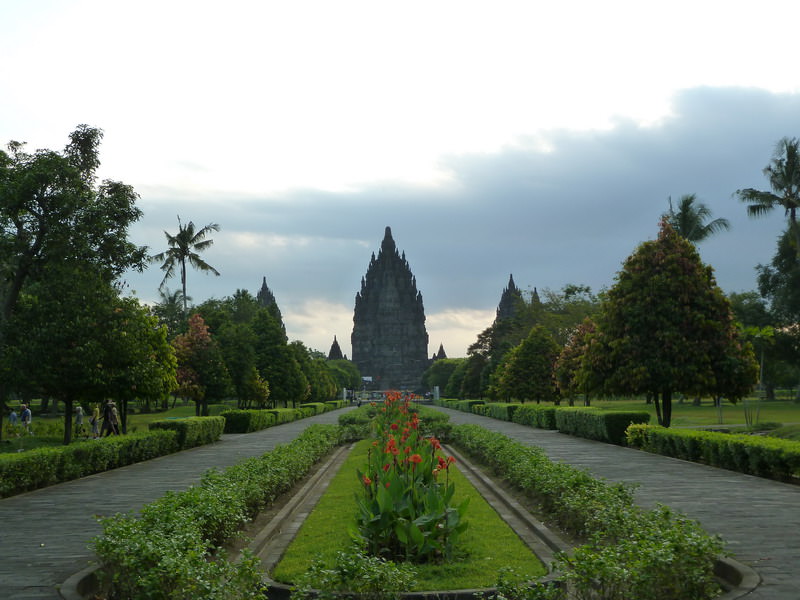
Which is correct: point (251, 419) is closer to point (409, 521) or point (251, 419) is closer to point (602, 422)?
point (602, 422)

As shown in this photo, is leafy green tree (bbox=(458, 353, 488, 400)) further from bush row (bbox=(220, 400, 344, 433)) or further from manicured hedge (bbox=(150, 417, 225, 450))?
manicured hedge (bbox=(150, 417, 225, 450))

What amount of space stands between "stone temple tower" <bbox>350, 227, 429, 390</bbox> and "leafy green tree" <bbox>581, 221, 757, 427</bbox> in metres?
162

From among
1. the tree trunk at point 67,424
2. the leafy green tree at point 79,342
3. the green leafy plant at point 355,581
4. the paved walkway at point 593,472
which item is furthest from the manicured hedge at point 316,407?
the green leafy plant at point 355,581

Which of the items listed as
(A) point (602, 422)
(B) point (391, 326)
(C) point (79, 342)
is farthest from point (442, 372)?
(C) point (79, 342)

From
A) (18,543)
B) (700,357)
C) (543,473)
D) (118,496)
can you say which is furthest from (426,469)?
(700,357)

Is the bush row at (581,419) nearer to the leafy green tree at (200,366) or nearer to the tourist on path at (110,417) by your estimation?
the leafy green tree at (200,366)

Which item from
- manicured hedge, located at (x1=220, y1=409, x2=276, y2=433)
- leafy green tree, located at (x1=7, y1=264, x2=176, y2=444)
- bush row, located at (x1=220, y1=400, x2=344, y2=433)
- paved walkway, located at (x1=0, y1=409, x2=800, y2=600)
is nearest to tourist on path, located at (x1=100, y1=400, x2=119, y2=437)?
leafy green tree, located at (x1=7, y1=264, x2=176, y2=444)

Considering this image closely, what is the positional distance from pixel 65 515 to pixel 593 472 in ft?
32.1

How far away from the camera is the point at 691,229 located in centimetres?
4594

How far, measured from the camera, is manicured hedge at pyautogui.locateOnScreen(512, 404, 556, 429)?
32.5 meters

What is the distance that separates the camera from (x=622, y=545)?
612 cm

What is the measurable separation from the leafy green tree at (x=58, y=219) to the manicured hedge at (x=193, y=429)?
16.6ft

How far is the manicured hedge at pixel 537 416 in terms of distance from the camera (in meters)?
32.5

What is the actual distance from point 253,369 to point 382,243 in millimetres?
150117
